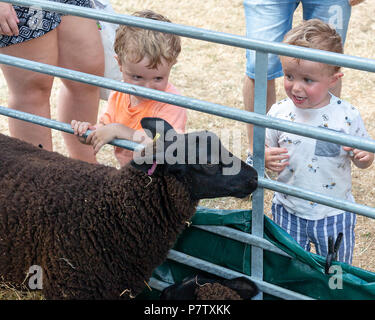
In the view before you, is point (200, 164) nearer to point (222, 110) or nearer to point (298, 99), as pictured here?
point (222, 110)

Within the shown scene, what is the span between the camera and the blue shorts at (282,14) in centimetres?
333

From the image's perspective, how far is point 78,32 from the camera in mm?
3217

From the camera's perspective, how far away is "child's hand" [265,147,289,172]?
2.52 m

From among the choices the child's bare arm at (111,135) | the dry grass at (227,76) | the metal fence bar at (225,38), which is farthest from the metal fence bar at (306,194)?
the dry grass at (227,76)

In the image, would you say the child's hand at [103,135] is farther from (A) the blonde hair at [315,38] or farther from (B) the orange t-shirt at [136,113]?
(A) the blonde hair at [315,38]

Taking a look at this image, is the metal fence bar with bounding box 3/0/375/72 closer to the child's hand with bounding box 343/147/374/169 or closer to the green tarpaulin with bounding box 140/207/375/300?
the child's hand with bounding box 343/147/374/169

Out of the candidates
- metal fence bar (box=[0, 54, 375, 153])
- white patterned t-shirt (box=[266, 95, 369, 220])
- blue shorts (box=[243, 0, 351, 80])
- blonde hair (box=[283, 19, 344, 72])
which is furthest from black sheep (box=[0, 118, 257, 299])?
blue shorts (box=[243, 0, 351, 80])

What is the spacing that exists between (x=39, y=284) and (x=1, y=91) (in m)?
3.51

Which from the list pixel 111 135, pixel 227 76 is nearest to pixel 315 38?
pixel 111 135

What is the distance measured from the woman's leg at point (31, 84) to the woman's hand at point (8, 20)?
0.17m

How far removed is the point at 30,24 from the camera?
299 cm

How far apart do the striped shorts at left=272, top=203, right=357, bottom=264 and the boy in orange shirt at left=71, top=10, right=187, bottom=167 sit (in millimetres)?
723

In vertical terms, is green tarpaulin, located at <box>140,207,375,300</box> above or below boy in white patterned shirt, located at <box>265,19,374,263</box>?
below
